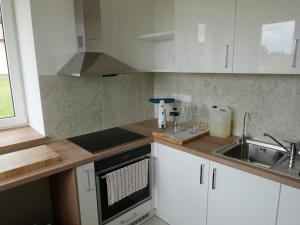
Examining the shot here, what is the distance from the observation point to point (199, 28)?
1.63 m

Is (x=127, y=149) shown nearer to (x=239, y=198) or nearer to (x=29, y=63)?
(x=239, y=198)

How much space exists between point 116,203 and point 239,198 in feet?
2.97

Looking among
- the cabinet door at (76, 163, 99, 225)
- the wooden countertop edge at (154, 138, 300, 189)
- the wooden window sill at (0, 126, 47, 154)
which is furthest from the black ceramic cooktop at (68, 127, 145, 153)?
the wooden countertop edge at (154, 138, 300, 189)

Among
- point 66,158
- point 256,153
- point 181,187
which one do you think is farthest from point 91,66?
point 256,153

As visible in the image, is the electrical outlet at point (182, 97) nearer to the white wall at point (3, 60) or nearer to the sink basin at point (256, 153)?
the sink basin at point (256, 153)

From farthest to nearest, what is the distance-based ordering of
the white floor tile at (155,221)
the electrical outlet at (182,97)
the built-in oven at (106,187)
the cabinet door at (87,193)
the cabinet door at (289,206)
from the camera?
1. the electrical outlet at (182,97)
2. the white floor tile at (155,221)
3. the built-in oven at (106,187)
4. the cabinet door at (87,193)
5. the cabinet door at (289,206)

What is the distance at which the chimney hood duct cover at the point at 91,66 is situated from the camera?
5.07 ft

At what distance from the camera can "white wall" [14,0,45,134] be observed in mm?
1627

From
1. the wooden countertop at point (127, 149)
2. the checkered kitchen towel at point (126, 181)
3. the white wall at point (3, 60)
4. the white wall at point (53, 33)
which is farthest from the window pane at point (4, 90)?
the checkered kitchen towel at point (126, 181)

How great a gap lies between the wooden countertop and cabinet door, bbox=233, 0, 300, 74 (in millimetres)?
589

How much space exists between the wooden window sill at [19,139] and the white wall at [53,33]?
51 centimetres

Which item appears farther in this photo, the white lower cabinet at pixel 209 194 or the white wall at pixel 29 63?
the white wall at pixel 29 63

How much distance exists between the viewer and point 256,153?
1705 mm

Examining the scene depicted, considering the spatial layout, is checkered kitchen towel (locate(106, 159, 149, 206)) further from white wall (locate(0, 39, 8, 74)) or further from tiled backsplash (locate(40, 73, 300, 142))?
white wall (locate(0, 39, 8, 74))
